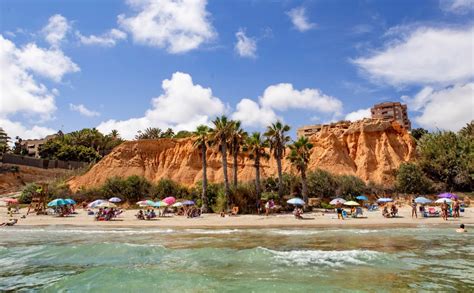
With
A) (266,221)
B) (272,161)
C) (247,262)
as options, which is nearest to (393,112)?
(272,161)

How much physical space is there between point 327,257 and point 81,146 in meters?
75.2

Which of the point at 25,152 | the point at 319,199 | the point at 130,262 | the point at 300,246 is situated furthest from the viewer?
the point at 25,152

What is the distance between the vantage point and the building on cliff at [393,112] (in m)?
126

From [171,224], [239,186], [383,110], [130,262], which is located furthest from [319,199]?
[383,110]

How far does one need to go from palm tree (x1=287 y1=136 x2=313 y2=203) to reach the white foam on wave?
1913cm

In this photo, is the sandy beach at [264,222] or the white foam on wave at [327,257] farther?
the sandy beach at [264,222]

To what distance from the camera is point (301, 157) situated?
115 ft

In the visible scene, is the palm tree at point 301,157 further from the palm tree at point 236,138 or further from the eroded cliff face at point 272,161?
the eroded cliff face at point 272,161

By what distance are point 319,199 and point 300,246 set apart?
24091mm

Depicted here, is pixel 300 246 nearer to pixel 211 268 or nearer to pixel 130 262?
pixel 211 268

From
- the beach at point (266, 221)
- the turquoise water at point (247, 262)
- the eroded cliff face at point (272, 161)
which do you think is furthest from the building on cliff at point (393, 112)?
the turquoise water at point (247, 262)

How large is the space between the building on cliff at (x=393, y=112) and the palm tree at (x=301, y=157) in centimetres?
9803

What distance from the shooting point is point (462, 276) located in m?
11.4

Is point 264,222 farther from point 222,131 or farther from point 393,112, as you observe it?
point 393,112
